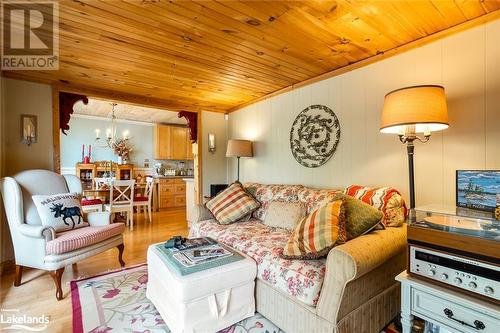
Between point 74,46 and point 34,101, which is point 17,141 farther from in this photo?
point 74,46

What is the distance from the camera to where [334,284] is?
1.31 meters

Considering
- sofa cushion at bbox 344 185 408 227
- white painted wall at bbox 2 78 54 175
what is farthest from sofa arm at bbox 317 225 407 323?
white painted wall at bbox 2 78 54 175

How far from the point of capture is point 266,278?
A: 1697 millimetres

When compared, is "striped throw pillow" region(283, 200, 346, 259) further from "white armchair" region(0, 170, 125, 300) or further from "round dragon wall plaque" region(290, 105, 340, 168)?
"white armchair" region(0, 170, 125, 300)

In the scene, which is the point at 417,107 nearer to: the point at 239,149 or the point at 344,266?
the point at 344,266

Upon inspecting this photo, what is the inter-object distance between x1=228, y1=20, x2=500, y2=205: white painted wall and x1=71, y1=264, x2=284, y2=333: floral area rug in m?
1.63

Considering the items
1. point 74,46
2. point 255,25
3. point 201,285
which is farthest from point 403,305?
point 74,46

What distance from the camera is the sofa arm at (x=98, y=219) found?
2674 mm

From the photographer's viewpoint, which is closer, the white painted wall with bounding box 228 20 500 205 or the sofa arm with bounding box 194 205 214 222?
the white painted wall with bounding box 228 20 500 205

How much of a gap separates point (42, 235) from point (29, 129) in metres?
1.46

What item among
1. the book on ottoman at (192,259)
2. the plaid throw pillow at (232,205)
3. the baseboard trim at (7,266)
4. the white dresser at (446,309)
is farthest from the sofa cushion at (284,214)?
the baseboard trim at (7,266)

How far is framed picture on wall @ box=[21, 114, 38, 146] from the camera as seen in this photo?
107 inches

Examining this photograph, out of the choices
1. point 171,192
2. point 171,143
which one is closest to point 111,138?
point 171,143

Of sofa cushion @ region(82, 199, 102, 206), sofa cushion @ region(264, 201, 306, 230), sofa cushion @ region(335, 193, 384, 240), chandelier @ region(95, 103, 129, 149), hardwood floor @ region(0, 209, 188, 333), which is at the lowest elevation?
hardwood floor @ region(0, 209, 188, 333)
